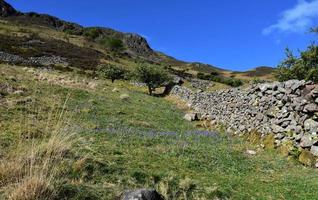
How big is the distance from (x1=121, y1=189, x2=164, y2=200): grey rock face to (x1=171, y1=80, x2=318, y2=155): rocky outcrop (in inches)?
345

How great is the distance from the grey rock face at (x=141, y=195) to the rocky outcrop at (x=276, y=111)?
8754 mm

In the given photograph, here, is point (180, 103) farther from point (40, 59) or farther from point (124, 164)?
point (40, 59)

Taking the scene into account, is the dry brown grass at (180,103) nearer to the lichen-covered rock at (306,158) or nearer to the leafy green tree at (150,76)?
the leafy green tree at (150,76)

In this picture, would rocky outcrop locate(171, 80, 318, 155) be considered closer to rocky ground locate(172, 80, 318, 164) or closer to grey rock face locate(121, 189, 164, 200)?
rocky ground locate(172, 80, 318, 164)

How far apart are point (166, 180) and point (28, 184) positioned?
11.0 feet

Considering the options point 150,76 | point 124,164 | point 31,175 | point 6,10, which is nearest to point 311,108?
point 124,164

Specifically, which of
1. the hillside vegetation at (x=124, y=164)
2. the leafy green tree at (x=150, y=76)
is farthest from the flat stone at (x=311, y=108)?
the leafy green tree at (x=150, y=76)

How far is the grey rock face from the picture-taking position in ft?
23.4

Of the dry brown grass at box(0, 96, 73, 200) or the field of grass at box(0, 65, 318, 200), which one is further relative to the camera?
the field of grass at box(0, 65, 318, 200)

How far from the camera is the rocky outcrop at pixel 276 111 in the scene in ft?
50.0

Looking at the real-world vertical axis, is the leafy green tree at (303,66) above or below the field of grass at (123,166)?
above

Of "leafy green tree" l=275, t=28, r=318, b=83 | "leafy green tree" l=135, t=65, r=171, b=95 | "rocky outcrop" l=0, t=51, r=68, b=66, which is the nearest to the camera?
"leafy green tree" l=275, t=28, r=318, b=83

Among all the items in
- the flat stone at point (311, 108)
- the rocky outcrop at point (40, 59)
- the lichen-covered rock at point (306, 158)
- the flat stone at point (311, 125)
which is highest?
the rocky outcrop at point (40, 59)

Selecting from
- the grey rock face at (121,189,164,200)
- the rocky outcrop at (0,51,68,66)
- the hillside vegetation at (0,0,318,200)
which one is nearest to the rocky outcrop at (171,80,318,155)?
the hillside vegetation at (0,0,318,200)
